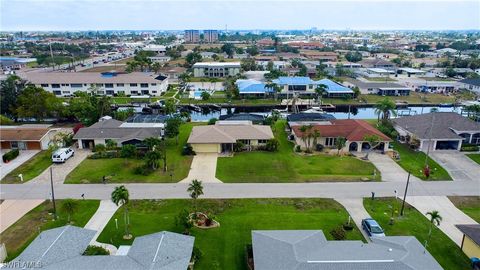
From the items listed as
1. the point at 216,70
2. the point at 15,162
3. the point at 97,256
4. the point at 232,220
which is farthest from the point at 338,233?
the point at 216,70

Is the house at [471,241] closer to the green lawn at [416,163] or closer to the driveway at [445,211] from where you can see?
the driveway at [445,211]

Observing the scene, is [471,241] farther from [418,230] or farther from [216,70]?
[216,70]

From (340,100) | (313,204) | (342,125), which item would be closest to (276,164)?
(313,204)

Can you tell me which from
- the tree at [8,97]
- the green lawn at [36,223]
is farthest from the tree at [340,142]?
the tree at [8,97]

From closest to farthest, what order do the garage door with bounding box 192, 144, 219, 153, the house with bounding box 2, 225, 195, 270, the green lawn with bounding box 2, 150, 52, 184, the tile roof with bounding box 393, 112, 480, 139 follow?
1. the house with bounding box 2, 225, 195, 270
2. the green lawn with bounding box 2, 150, 52, 184
3. the garage door with bounding box 192, 144, 219, 153
4. the tile roof with bounding box 393, 112, 480, 139

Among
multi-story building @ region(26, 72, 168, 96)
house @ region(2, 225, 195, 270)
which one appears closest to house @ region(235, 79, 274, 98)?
multi-story building @ region(26, 72, 168, 96)

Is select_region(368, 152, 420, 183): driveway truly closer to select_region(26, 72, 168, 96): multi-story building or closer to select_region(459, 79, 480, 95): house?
select_region(26, 72, 168, 96): multi-story building
